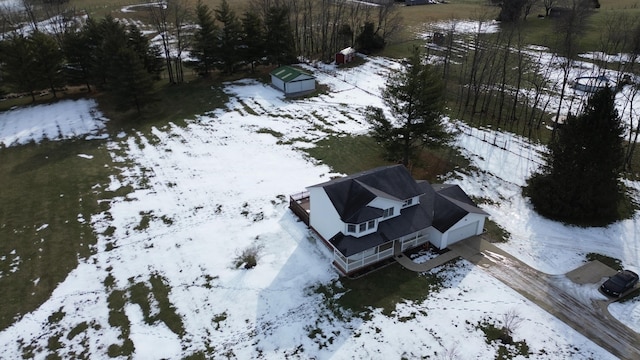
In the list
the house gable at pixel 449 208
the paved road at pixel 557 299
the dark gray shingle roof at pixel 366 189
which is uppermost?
the dark gray shingle roof at pixel 366 189

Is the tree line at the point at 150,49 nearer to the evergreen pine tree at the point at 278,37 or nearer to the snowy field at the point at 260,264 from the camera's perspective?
the evergreen pine tree at the point at 278,37

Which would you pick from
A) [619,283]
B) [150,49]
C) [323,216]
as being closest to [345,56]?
[150,49]

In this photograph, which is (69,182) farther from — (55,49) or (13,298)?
(55,49)

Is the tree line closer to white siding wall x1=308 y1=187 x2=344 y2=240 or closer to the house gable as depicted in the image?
white siding wall x1=308 y1=187 x2=344 y2=240

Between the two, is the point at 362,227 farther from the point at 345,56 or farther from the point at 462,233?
the point at 345,56

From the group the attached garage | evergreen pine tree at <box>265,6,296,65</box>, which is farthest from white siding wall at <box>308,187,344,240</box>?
evergreen pine tree at <box>265,6,296,65</box>

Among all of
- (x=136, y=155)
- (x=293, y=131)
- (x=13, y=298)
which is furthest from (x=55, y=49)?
(x=13, y=298)

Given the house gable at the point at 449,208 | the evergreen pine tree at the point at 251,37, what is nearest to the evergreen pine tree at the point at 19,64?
the evergreen pine tree at the point at 251,37
